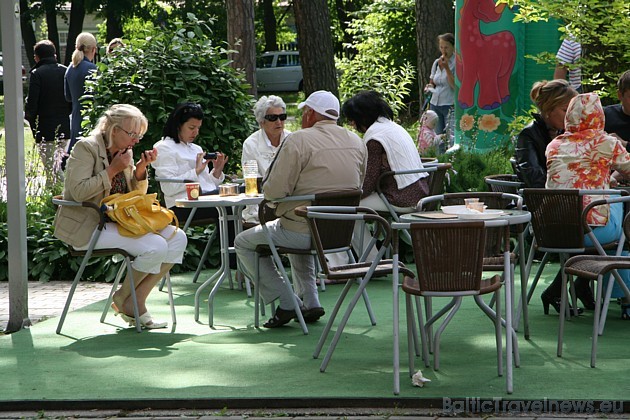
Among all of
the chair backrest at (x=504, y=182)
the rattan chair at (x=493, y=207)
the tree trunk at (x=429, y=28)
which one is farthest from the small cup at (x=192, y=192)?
the tree trunk at (x=429, y=28)

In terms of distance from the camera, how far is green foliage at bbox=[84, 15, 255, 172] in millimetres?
10359

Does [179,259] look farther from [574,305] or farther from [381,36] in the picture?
[381,36]

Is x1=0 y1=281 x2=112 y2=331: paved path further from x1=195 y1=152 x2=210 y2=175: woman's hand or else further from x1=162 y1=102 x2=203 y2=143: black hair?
x1=162 y1=102 x2=203 y2=143: black hair

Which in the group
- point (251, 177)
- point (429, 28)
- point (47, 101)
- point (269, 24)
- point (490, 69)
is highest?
point (269, 24)

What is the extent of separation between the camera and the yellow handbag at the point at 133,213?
7301 millimetres

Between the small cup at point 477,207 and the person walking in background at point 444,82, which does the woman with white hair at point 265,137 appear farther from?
the person walking in background at point 444,82

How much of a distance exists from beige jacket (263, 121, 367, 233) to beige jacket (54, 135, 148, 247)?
3.39ft

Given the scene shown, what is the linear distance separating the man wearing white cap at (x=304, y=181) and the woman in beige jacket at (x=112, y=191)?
59 centimetres

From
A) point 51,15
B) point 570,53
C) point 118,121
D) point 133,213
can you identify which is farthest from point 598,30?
point 51,15

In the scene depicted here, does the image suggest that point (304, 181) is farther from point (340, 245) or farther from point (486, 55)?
point (486, 55)

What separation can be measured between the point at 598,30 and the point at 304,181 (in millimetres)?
4593

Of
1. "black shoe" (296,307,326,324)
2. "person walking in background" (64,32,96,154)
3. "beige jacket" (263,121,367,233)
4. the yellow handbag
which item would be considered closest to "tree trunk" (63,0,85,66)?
"person walking in background" (64,32,96,154)

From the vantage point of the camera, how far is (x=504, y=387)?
5629 mm

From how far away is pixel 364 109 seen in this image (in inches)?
343
